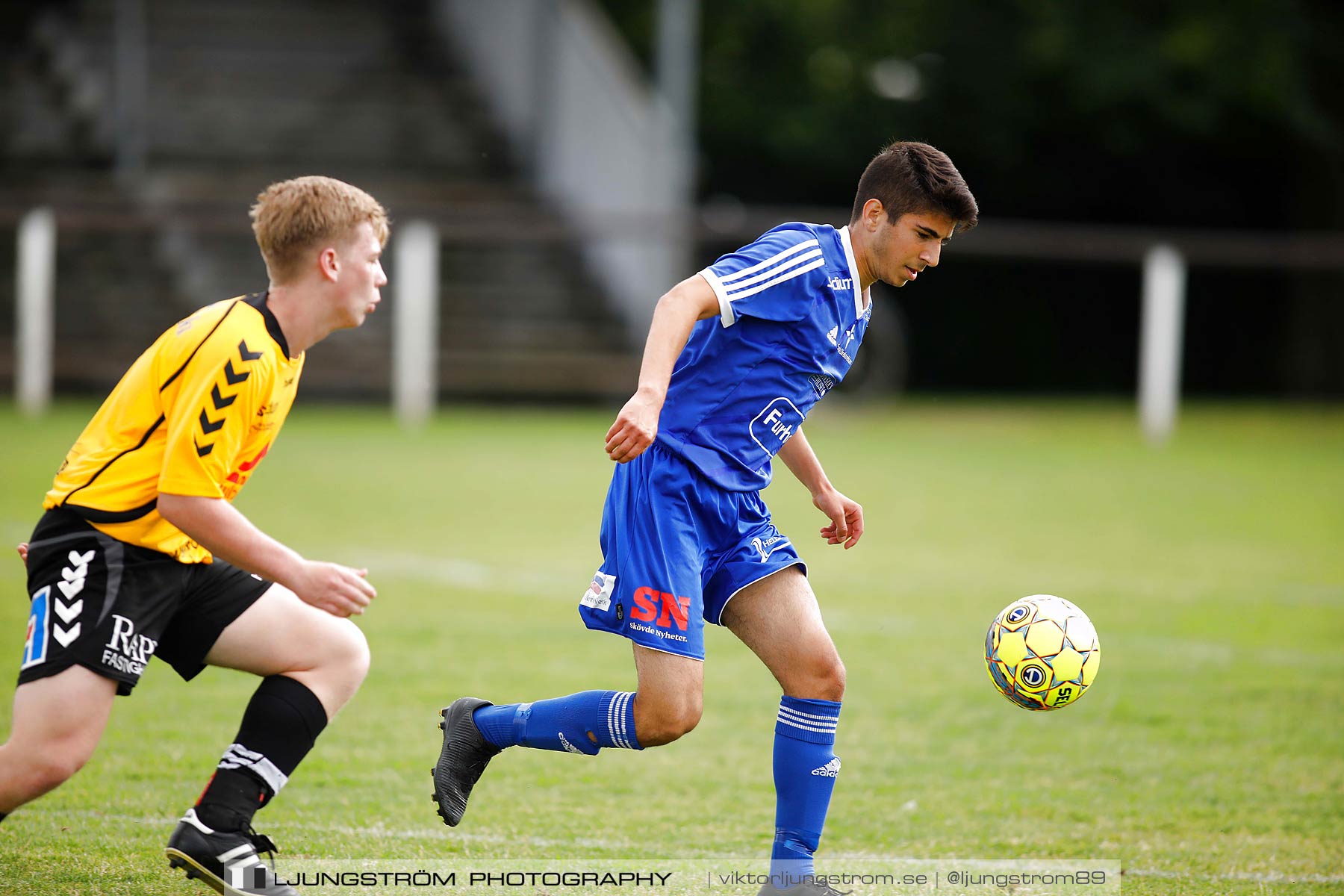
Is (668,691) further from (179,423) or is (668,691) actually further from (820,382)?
(179,423)

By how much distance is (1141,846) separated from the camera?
164 inches

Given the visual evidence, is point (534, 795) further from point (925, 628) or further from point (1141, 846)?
point (925, 628)

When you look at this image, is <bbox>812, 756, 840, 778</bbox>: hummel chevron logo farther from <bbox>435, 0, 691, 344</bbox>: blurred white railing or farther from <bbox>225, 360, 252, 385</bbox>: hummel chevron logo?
<bbox>435, 0, 691, 344</bbox>: blurred white railing

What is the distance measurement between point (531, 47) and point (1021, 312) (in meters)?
10.9

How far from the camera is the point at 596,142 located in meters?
21.2

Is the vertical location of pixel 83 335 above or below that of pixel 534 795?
above

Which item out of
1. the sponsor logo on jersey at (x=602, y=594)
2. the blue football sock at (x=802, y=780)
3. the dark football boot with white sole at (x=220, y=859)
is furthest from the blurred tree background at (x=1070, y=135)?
the dark football boot with white sole at (x=220, y=859)

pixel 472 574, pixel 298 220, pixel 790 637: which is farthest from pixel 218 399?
pixel 472 574

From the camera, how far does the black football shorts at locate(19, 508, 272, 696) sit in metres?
3.14

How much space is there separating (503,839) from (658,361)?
149cm

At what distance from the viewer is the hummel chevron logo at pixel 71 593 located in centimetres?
314

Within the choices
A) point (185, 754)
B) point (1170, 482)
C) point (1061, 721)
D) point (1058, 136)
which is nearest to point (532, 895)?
point (185, 754)

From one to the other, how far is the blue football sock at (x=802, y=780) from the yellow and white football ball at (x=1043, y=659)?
2.08 ft

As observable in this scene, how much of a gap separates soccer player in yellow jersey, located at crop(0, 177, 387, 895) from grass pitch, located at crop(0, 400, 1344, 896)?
0.56m
